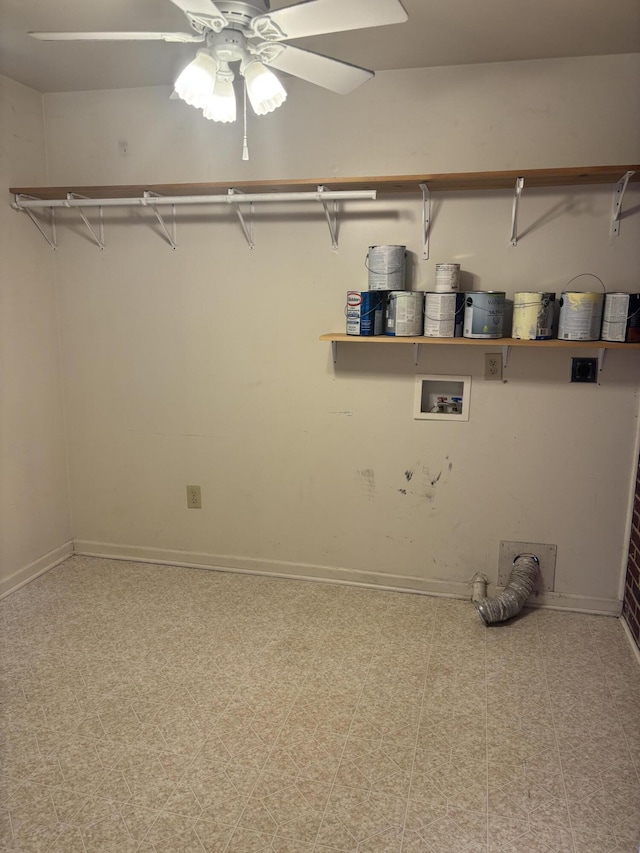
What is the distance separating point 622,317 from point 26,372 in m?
2.66

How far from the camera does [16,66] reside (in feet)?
8.43

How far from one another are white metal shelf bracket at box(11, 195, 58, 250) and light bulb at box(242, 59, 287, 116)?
1.63 m

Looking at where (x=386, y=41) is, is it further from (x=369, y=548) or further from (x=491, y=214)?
(x=369, y=548)

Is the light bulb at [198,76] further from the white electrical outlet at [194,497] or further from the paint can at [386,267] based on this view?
the white electrical outlet at [194,497]

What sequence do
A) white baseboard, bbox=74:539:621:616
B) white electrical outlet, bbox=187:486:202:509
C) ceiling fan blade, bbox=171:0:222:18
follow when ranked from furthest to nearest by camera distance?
1. white electrical outlet, bbox=187:486:202:509
2. white baseboard, bbox=74:539:621:616
3. ceiling fan blade, bbox=171:0:222:18

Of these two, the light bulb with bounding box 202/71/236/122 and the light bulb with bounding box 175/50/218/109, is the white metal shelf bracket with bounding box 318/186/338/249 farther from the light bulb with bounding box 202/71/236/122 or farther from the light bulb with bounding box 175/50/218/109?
the light bulb with bounding box 175/50/218/109

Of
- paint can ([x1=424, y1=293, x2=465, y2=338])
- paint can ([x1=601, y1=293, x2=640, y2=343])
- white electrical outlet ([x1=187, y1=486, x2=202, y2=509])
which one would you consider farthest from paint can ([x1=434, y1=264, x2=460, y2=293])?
white electrical outlet ([x1=187, y1=486, x2=202, y2=509])

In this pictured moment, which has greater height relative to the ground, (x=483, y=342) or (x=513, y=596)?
(x=483, y=342)

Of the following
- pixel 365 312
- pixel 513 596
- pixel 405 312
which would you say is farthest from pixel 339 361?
pixel 513 596

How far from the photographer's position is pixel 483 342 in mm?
2422

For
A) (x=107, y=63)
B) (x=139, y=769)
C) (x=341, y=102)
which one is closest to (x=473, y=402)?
(x=341, y=102)

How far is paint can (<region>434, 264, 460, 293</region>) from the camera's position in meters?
2.46

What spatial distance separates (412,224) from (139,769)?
2.28 meters

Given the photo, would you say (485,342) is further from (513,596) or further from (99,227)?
(99,227)
